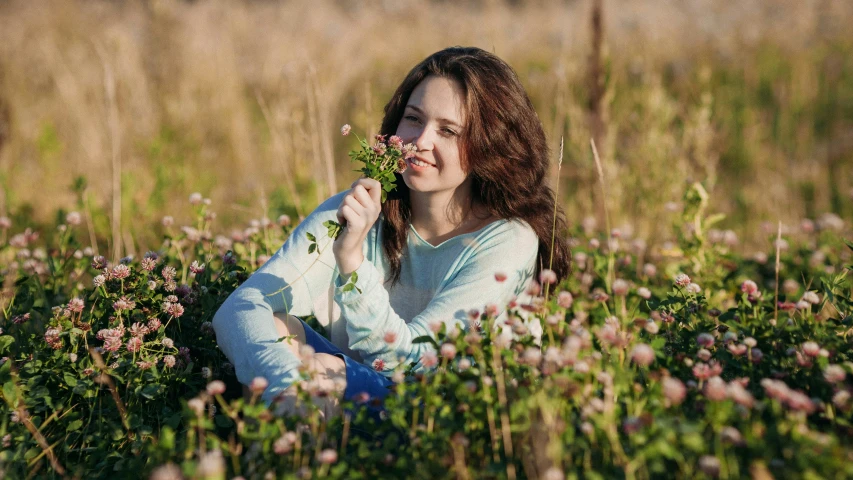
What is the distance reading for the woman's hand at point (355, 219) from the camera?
210cm

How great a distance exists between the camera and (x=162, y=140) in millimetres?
5039

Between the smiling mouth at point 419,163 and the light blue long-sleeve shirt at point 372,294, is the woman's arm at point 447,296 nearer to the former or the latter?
the light blue long-sleeve shirt at point 372,294

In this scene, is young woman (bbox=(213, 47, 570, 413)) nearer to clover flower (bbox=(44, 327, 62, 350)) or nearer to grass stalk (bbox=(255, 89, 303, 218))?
clover flower (bbox=(44, 327, 62, 350))

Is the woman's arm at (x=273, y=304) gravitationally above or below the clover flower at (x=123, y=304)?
below

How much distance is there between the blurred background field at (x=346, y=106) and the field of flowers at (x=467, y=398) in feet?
3.25

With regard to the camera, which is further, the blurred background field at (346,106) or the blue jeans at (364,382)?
the blurred background field at (346,106)

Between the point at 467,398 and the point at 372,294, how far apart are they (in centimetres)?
50

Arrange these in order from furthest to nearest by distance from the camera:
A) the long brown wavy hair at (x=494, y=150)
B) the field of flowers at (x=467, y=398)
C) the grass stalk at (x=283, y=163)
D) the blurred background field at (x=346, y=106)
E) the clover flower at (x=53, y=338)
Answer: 1. the blurred background field at (x=346, y=106)
2. the grass stalk at (x=283, y=163)
3. the long brown wavy hair at (x=494, y=150)
4. the clover flower at (x=53, y=338)
5. the field of flowers at (x=467, y=398)

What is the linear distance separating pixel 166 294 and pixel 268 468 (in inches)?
38.6

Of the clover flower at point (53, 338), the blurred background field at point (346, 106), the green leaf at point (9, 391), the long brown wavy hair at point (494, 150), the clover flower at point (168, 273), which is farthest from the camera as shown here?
the blurred background field at point (346, 106)

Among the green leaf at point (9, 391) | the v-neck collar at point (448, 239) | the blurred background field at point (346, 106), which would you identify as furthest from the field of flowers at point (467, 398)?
the blurred background field at point (346, 106)

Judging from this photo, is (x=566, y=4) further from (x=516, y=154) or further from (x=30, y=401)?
(x=30, y=401)

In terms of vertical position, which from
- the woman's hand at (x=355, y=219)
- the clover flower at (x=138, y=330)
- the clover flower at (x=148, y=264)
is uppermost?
the woman's hand at (x=355, y=219)

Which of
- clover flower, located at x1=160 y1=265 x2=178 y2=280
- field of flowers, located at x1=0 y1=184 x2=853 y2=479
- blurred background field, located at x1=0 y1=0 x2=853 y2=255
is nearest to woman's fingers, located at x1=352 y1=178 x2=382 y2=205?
field of flowers, located at x1=0 y1=184 x2=853 y2=479
